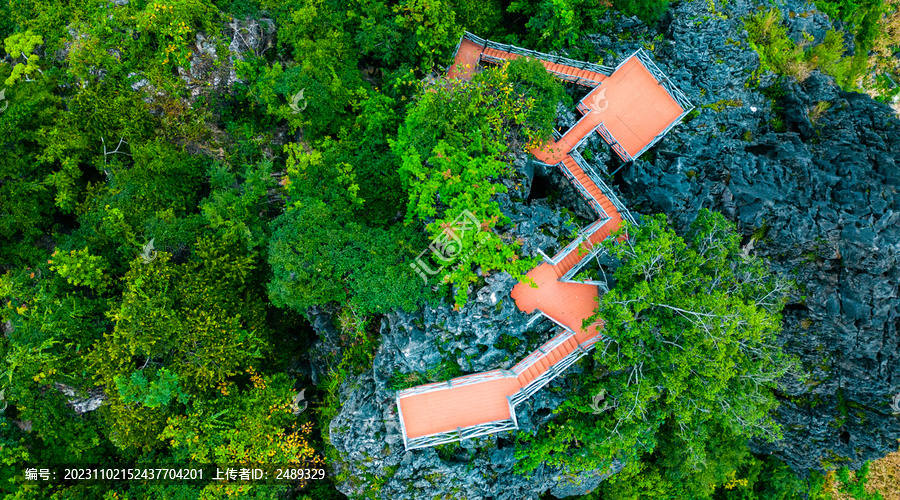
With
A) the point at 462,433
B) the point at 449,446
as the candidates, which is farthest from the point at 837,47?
the point at 449,446

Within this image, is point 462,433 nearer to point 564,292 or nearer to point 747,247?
point 564,292

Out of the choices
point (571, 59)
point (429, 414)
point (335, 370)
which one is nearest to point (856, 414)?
point (429, 414)

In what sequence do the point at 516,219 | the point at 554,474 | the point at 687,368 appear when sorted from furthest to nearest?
1. the point at 554,474
2. the point at 516,219
3. the point at 687,368

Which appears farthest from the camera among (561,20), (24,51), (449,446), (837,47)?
(837,47)

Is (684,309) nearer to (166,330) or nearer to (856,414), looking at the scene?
(856,414)

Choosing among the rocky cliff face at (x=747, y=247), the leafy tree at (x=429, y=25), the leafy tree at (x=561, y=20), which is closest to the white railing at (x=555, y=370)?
the rocky cliff face at (x=747, y=247)

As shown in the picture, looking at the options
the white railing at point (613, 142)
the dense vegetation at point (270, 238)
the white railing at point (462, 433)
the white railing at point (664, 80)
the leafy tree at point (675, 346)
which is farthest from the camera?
the white railing at point (613, 142)

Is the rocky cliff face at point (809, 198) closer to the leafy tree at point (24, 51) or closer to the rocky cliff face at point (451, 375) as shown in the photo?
the rocky cliff face at point (451, 375)
